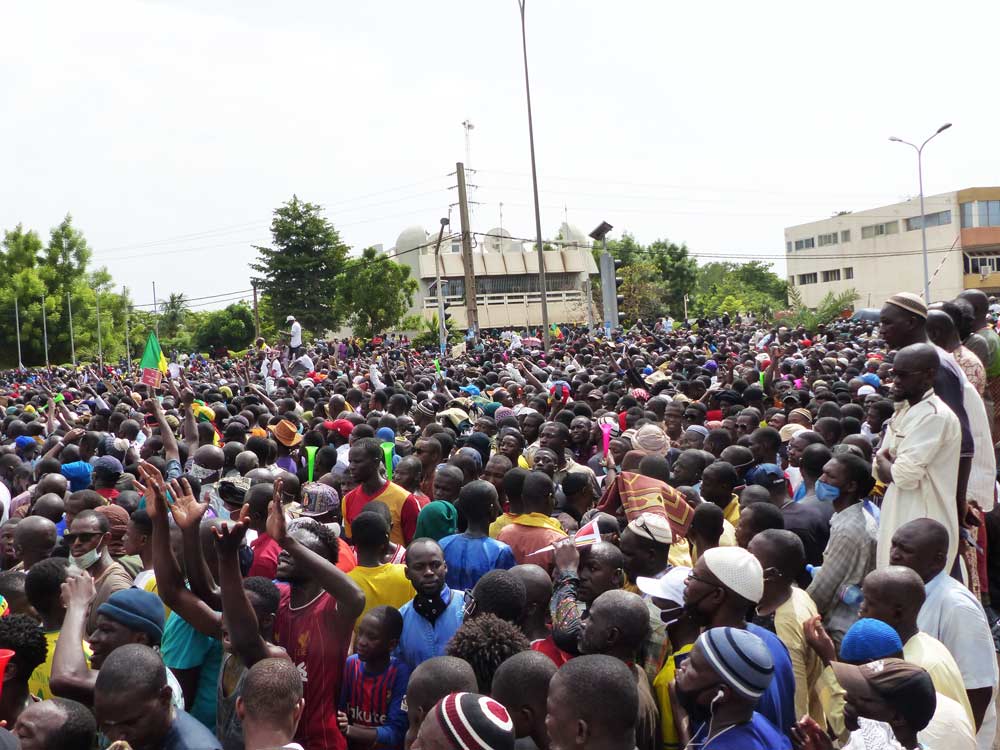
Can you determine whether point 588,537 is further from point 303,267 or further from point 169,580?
point 303,267

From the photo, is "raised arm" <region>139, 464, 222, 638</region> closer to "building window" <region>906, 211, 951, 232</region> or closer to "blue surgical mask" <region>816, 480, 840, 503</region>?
"blue surgical mask" <region>816, 480, 840, 503</region>

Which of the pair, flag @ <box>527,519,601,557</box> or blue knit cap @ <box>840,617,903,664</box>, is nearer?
blue knit cap @ <box>840,617,903,664</box>

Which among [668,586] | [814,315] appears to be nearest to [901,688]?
[668,586]

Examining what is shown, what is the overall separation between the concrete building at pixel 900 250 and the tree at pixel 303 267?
31.4m

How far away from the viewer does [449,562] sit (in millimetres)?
5184

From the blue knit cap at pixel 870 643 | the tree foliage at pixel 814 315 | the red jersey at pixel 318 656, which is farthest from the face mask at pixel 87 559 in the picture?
the tree foliage at pixel 814 315

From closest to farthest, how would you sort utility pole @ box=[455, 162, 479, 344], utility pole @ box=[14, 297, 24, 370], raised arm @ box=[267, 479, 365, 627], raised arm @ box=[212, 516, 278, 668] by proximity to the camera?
raised arm @ box=[212, 516, 278, 668]
raised arm @ box=[267, 479, 365, 627]
utility pole @ box=[455, 162, 479, 344]
utility pole @ box=[14, 297, 24, 370]

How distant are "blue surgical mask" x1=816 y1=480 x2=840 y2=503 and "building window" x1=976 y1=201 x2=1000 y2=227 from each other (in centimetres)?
6084

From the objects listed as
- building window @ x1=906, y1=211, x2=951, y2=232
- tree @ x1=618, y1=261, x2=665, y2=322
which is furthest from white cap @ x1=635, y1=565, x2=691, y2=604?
building window @ x1=906, y1=211, x2=951, y2=232

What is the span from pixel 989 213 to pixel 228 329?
151 feet

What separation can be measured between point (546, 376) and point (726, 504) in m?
9.58

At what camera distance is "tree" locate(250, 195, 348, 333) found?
54219mm

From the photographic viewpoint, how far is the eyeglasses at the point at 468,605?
4273mm

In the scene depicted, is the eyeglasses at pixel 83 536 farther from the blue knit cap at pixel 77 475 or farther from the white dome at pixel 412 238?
the white dome at pixel 412 238
